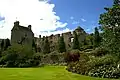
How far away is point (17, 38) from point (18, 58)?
36984 millimetres

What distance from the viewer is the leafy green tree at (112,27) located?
15648 millimetres

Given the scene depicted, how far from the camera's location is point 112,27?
1608 cm

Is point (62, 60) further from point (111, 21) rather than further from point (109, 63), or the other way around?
point (111, 21)

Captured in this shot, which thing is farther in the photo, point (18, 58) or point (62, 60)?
point (62, 60)

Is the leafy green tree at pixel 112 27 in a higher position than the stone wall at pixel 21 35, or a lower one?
lower

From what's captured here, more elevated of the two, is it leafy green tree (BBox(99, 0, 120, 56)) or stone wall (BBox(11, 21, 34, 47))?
stone wall (BBox(11, 21, 34, 47))

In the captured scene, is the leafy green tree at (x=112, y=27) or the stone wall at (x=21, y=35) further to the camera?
the stone wall at (x=21, y=35)

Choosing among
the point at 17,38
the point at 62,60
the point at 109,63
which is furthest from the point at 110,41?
the point at 17,38

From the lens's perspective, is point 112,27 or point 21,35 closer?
point 112,27

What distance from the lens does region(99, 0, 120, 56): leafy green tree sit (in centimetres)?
1565

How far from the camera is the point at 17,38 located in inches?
3317

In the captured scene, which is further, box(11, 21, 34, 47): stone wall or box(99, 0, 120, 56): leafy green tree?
box(11, 21, 34, 47): stone wall

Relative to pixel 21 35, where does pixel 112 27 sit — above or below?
below

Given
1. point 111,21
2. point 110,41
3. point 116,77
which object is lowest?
point 116,77
